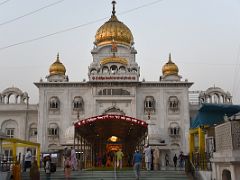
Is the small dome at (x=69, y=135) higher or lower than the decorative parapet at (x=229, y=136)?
higher

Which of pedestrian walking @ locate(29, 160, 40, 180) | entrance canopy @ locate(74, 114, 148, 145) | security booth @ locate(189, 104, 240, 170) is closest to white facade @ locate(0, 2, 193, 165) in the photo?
entrance canopy @ locate(74, 114, 148, 145)

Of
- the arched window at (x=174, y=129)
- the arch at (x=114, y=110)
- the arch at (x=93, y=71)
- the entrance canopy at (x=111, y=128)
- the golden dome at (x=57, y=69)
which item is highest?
the golden dome at (x=57, y=69)

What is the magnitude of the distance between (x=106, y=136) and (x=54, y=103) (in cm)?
1144

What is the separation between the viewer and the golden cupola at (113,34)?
44031mm

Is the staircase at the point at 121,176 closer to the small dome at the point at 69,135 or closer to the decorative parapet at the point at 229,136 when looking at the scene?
the decorative parapet at the point at 229,136

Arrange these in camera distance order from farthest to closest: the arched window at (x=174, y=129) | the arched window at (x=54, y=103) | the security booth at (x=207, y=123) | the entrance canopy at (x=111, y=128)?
the arched window at (x=54, y=103) → the arched window at (x=174, y=129) → the entrance canopy at (x=111, y=128) → the security booth at (x=207, y=123)

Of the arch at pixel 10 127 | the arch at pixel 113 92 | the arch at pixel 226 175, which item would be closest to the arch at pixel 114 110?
the arch at pixel 113 92

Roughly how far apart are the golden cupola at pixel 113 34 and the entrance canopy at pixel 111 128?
53.8ft

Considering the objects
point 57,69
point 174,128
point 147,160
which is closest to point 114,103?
point 174,128

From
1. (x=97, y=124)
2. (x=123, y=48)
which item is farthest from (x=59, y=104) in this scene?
(x=97, y=124)

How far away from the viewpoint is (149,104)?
38781mm

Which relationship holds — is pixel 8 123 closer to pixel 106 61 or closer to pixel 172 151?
pixel 106 61

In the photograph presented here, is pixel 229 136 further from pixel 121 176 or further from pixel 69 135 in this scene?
pixel 69 135

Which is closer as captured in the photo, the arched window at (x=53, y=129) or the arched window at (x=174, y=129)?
the arched window at (x=53, y=129)
